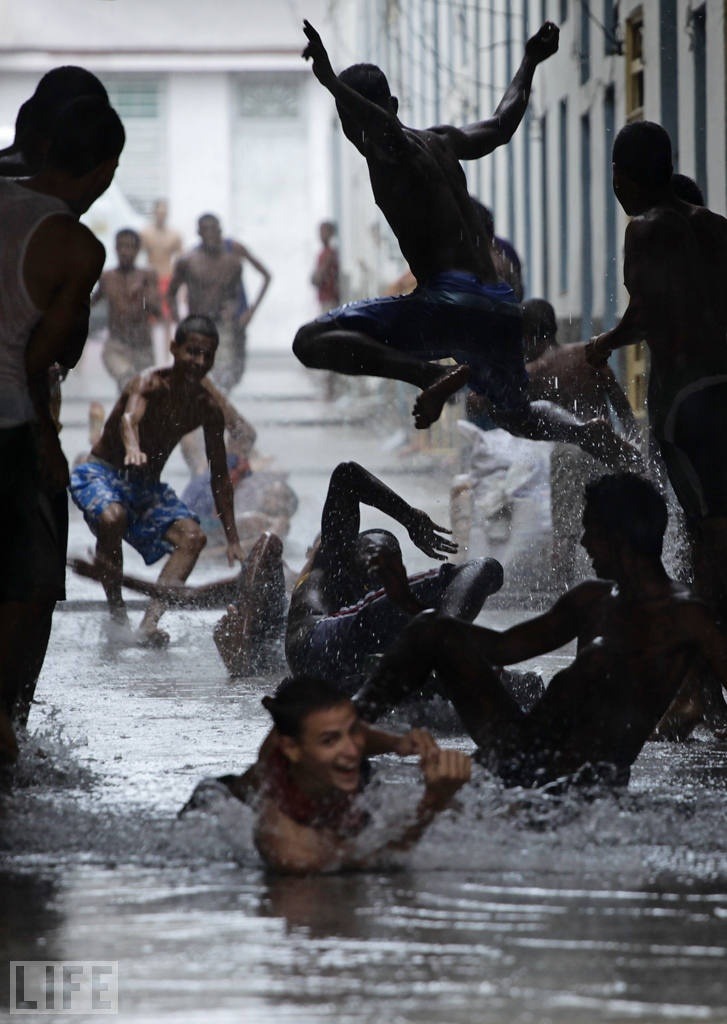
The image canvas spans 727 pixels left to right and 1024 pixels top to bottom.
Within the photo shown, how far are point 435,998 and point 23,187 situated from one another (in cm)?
284

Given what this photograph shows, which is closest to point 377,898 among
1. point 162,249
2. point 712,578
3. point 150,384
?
point 712,578

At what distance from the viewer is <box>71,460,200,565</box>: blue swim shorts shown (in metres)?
8.91

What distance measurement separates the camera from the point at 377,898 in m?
4.01

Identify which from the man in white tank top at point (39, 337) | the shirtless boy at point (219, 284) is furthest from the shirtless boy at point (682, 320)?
the shirtless boy at point (219, 284)

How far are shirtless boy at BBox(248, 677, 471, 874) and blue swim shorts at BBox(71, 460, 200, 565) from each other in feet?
15.4

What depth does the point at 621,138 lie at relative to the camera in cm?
607

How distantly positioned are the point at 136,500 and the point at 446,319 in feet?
9.73

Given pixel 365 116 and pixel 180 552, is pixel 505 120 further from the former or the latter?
pixel 180 552

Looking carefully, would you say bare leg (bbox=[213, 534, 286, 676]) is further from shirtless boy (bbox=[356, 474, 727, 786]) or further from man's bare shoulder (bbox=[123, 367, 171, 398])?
shirtless boy (bbox=[356, 474, 727, 786])

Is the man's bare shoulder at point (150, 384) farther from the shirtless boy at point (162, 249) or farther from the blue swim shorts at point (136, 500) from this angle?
the shirtless boy at point (162, 249)

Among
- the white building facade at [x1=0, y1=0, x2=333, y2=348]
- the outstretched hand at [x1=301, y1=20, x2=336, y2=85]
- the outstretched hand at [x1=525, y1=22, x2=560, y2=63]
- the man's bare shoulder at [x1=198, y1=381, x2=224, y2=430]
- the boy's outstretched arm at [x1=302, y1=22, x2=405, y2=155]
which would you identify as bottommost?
the man's bare shoulder at [x1=198, y1=381, x2=224, y2=430]

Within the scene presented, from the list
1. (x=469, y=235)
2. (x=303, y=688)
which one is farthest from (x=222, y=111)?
(x=303, y=688)

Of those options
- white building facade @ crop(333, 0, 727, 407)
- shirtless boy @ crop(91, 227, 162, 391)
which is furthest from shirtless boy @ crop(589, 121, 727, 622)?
shirtless boy @ crop(91, 227, 162, 391)

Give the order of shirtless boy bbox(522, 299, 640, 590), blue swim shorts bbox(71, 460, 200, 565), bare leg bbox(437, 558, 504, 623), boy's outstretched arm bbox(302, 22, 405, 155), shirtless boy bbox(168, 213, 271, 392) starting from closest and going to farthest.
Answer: boy's outstretched arm bbox(302, 22, 405, 155), bare leg bbox(437, 558, 504, 623), shirtless boy bbox(522, 299, 640, 590), blue swim shorts bbox(71, 460, 200, 565), shirtless boy bbox(168, 213, 271, 392)
